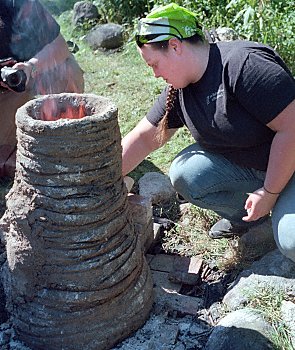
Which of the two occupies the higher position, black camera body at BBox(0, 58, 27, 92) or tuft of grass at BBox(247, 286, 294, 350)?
black camera body at BBox(0, 58, 27, 92)

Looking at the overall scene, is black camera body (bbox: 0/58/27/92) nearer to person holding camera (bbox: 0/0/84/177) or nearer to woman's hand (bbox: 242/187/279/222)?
person holding camera (bbox: 0/0/84/177)

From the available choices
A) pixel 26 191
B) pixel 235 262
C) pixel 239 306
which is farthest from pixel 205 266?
pixel 26 191

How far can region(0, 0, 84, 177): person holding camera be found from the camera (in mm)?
4070

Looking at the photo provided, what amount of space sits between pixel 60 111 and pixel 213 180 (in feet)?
3.14

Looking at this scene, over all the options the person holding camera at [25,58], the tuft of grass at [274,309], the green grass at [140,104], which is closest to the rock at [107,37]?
the green grass at [140,104]

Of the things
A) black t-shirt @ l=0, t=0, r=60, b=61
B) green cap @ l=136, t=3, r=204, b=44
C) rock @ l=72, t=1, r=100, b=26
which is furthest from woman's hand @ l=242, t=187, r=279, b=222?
rock @ l=72, t=1, r=100, b=26

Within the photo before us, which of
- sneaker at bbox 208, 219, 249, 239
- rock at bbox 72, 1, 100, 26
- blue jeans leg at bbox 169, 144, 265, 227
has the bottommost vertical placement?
rock at bbox 72, 1, 100, 26

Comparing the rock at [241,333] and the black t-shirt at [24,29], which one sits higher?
the black t-shirt at [24,29]

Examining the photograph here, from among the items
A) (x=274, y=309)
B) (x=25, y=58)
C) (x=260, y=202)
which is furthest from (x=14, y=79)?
(x=274, y=309)

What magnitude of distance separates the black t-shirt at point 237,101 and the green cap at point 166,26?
198 mm

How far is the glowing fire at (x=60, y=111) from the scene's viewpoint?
2619mm

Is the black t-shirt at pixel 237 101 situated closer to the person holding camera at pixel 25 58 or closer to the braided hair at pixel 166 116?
the braided hair at pixel 166 116

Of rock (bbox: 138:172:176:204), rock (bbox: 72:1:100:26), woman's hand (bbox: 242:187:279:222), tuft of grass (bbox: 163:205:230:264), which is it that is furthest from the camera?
rock (bbox: 72:1:100:26)

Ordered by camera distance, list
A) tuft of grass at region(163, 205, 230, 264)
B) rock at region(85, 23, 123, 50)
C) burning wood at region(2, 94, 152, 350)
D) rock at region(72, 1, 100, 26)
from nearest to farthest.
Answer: burning wood at region(2, 94, 152, 350) → tuft of grass at region(163, 205, 230, 264) → rock at region(85, 23, 123, 50) → rock at region(72, 1, 100, 26)
